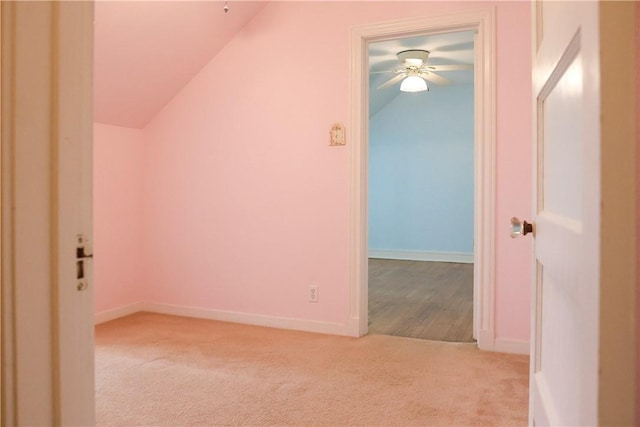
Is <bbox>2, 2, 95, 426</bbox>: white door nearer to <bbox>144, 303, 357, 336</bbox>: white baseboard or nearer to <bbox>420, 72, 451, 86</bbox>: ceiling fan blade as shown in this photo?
<bbox>144, 303, 357, 336</bbox>: white baseboard

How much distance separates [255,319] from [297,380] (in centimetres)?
112

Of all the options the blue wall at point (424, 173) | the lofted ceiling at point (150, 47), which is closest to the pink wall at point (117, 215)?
the lofted ceiling at point (150, 47)

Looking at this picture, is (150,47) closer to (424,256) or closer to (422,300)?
(422,300)

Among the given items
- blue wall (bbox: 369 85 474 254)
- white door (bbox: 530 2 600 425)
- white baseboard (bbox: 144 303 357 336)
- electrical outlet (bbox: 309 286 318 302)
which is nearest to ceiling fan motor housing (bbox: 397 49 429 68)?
blue wall (bbox: 369 85 474 254)

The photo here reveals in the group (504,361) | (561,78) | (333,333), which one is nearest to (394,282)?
(333,333)

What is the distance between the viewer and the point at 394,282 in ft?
17.0

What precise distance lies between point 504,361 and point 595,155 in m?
2.41

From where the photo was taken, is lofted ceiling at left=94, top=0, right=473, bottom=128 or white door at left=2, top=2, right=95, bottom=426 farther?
lofted ceiling at left=94, top=0, right=473, bottom=128

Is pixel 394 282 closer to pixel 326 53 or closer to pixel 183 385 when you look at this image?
pixel 326 53

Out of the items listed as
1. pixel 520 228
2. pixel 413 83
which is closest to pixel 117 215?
pixel 413 83

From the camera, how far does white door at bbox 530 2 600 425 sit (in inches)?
22.9

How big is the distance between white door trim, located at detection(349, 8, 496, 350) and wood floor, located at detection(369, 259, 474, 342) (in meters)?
0.30

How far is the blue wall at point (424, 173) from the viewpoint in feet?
21.8

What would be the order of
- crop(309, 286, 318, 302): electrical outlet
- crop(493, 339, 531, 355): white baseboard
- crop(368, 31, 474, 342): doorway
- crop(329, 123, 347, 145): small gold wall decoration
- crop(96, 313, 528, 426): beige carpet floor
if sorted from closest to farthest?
crop(96, 313, 528, 426): beige carpet floor < crop(493, 339, 531, 355): white baseboard < crop(329, 123, 347, 145): small gold wall decoration < crop(309, 286, 318, 302): electrical outlet < crop(368, 31, 474, 342): doorway
